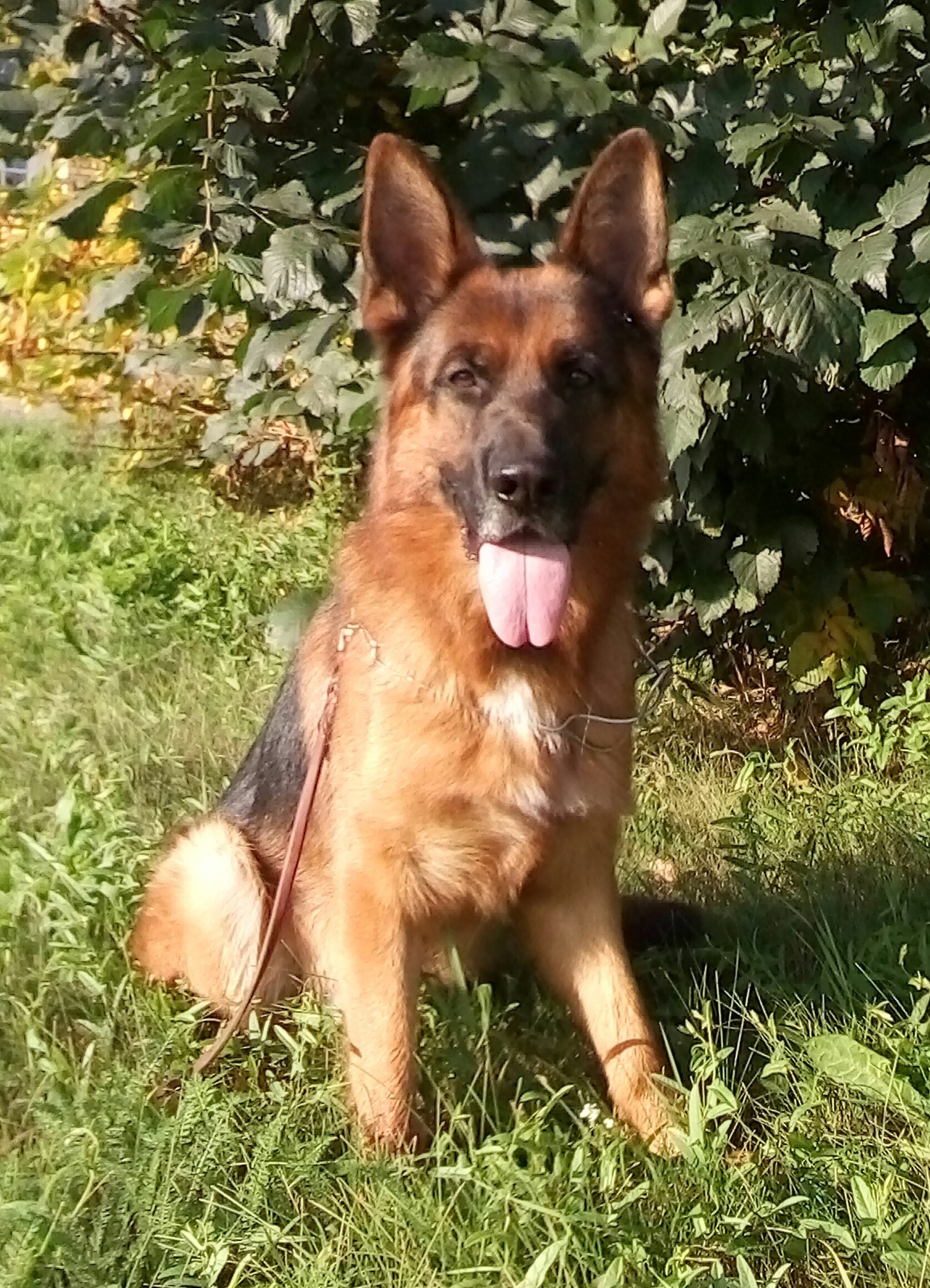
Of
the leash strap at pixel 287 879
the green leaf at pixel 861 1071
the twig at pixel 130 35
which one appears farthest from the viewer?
the twig at pixel 130 35

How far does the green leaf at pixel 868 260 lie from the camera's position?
308 cm

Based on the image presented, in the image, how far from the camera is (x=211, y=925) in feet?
9.08

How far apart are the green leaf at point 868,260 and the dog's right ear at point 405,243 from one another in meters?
0.93

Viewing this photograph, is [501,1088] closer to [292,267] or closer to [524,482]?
[524,482]

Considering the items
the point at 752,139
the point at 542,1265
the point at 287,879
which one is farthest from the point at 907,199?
the point at 542,1265

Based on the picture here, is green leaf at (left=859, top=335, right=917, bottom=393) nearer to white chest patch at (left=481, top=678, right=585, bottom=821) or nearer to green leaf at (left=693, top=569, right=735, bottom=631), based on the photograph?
green leaf at (left=693, top=569, right=735, bottom=631)

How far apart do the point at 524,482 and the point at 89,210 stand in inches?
64.4

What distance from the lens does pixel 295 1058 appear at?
2.57 meters

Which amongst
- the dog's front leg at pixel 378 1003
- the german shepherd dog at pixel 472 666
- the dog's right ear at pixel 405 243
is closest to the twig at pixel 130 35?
the dog's right ear at pixel 405 243

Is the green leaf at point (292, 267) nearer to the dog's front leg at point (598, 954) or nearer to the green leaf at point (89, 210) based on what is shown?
the green leaf at point (89, 210)

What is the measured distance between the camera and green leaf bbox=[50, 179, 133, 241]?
3371 mm

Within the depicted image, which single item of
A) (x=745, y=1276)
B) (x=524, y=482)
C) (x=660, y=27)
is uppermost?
(x=660, y=27)

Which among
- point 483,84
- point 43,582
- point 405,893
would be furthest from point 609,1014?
point 43,582

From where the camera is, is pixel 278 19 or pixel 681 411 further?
pixel 681 411
